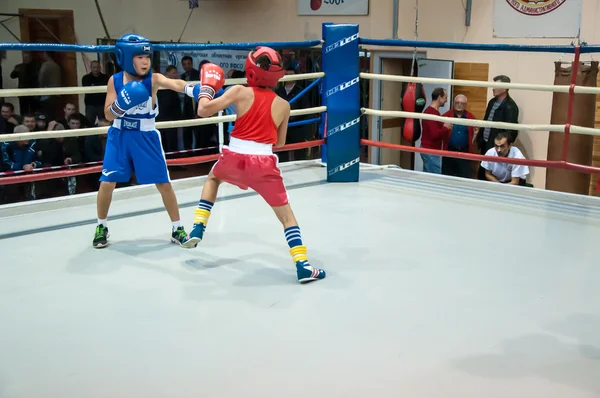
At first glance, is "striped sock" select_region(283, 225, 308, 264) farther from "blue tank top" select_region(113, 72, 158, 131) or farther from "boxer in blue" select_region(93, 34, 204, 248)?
"blue tank top" select_region(113, 72, 158, 131)

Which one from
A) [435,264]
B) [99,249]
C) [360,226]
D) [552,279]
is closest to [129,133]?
[99,249]

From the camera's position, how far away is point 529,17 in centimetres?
559

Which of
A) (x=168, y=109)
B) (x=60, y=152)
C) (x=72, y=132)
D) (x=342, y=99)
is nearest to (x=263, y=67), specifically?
(x=72, y=132)

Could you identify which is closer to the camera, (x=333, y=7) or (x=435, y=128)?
(x=435, y=128)

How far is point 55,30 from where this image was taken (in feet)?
28.6

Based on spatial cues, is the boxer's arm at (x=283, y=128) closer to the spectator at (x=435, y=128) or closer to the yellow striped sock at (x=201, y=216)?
the yellow striped sock at (x=201, y=216)

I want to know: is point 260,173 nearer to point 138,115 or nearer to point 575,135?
point 138,115

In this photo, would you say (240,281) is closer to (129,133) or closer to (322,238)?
(322,238)

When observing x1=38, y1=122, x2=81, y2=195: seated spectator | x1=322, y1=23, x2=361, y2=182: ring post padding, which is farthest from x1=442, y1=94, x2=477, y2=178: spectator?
x1=38, y1=122, x2=81, y2=195: seated spectator

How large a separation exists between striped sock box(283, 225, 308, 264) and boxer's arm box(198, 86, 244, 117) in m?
0.52

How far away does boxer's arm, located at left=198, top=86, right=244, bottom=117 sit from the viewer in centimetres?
259

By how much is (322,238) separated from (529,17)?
3.34 meters

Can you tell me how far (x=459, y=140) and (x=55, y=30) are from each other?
5573 millimetres

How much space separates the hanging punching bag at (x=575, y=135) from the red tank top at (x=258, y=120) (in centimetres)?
334
